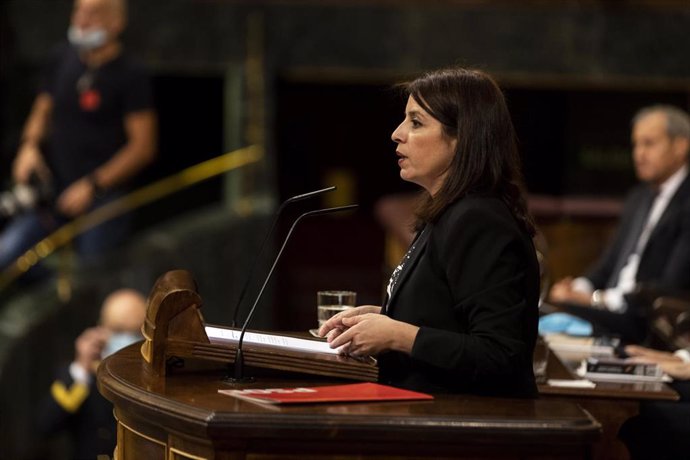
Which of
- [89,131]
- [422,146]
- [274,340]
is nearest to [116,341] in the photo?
[89,131]

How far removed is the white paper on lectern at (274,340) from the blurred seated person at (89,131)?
4187mm

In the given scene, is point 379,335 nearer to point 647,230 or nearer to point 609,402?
point 609,402

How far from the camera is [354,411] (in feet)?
8.45

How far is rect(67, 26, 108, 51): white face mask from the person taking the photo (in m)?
7.22

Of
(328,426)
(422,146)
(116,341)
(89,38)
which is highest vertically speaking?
(89,38)

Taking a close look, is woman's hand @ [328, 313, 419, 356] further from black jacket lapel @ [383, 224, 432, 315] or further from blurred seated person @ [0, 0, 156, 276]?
blurred seated person @ [0, 0, 156, 276]

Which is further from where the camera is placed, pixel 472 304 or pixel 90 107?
pixel 90 107

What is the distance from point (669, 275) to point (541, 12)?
361cm

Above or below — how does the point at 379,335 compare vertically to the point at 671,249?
above

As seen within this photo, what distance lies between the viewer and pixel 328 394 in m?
2.71

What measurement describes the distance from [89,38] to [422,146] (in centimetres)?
465

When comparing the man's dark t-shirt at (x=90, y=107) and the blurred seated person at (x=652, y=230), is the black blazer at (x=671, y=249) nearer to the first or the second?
the blurred seated person at (x=652, y=230)

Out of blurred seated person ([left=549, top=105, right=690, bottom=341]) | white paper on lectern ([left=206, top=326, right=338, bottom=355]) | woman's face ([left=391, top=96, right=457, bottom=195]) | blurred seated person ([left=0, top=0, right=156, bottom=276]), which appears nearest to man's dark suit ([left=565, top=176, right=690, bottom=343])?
blurred seated person ([left=549, top=105, right=690, bottom=341])

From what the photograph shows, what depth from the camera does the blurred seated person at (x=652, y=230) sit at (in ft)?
20.7
